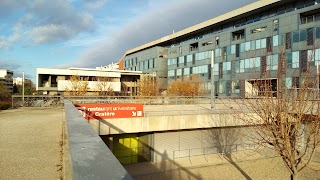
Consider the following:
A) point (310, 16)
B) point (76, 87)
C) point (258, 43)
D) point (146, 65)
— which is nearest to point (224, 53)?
point (258, 43)

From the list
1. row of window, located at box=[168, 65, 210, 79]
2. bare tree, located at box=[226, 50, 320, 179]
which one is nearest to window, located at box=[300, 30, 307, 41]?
row of window, located at box=[168, 65, 210, 79]

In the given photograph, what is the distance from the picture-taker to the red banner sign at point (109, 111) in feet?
46.7

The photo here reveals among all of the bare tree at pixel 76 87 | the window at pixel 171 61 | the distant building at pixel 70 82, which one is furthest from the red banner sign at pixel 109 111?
the window at pixel 171 61

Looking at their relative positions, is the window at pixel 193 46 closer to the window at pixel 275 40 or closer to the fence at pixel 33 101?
the window at pixel 275 40

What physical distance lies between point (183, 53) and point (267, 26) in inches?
909

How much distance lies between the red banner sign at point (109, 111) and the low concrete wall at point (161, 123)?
0.84ft

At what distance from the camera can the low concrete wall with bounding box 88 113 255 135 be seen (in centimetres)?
1509

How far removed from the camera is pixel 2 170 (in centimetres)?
579

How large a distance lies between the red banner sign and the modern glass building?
10.4 meters

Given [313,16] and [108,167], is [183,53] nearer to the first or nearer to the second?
[313,16]

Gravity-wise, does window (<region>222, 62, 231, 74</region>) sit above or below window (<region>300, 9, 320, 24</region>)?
below

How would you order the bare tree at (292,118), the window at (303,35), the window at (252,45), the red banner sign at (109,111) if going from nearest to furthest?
the bare tree at (292,118) < the red banner sign at (109,111) < the window at (303,35) < the window at (252,45)

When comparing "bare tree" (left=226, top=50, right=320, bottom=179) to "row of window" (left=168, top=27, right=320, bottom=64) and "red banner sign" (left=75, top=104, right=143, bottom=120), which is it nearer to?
"red banner sign" (left=75, top=104, right=143, bottom=120)

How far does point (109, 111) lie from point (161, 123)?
12.4 feet
